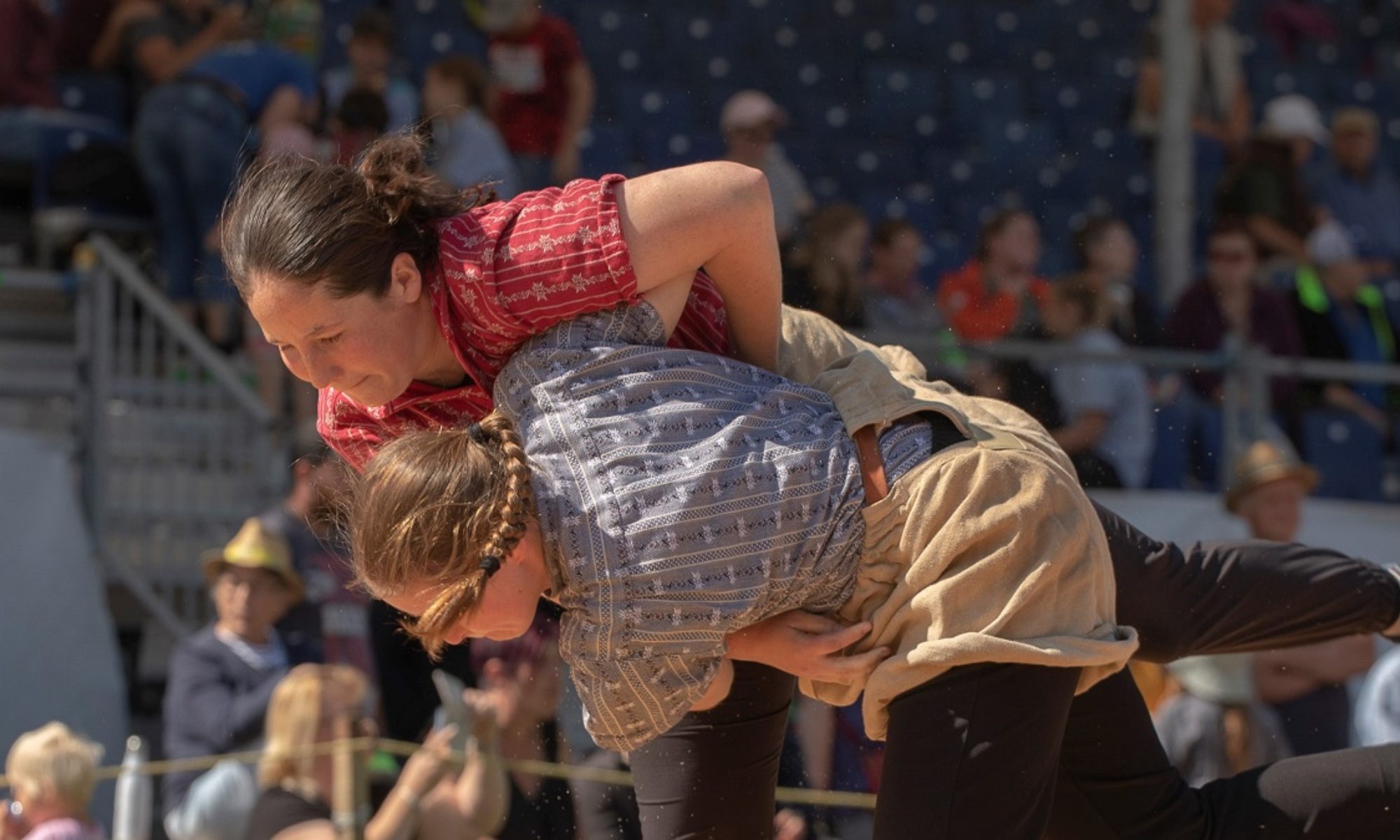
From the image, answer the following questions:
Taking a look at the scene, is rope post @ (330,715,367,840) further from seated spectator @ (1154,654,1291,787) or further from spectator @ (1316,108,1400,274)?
spectator @ (1316,108,1400,274)

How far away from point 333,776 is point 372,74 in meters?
2.85

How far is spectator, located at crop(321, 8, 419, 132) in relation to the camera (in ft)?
19.8

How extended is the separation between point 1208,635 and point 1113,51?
6911mm

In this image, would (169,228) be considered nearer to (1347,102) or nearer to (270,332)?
(270,332)

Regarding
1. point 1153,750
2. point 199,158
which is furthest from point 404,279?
point 199,158

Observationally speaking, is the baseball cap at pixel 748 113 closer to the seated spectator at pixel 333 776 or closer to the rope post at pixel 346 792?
the seated spectator at pixel 333 776

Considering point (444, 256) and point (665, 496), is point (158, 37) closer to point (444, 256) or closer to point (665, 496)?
point (444, 256)


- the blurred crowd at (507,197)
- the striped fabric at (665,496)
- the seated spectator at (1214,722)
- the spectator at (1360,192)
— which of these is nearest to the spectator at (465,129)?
the blurred crowd at (507,197)

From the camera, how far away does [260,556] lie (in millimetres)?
4754

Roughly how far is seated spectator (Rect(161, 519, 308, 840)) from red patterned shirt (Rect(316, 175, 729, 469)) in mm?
2202

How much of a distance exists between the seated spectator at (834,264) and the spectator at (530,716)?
122cm

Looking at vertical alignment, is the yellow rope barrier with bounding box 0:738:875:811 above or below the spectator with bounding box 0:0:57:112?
below

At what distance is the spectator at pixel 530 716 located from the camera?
4.16m

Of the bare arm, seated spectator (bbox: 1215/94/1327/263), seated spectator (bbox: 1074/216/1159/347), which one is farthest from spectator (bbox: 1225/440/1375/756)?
the bare arm
